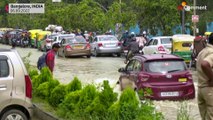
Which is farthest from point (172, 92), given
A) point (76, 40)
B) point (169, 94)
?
point (76, 40)

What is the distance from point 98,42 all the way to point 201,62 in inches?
1088

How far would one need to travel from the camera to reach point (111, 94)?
378 inches

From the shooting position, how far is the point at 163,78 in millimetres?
13664

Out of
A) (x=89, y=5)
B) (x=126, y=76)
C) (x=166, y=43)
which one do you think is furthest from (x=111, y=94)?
(x=89, y=5)

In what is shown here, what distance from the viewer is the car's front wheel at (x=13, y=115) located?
970 cm

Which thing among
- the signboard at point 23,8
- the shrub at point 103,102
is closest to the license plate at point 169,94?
the shrub at point 103,102

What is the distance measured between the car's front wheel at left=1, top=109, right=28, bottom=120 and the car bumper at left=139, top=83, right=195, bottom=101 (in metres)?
4.58

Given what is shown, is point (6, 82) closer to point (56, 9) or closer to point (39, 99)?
point (39, 99)

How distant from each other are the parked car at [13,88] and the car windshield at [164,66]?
4906mm

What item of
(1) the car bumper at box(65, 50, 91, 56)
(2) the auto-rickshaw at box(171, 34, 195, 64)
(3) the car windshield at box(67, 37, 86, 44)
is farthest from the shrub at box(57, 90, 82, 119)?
(3) the car windshield at box(67, 37, 86, 44)

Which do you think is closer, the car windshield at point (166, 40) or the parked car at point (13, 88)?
the parked car at point (13, 88)

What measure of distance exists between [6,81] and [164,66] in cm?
558

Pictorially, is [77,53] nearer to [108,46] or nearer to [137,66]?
[108,46]

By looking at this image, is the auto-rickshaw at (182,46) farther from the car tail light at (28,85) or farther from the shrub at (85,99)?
the car tail light at (28,85)
